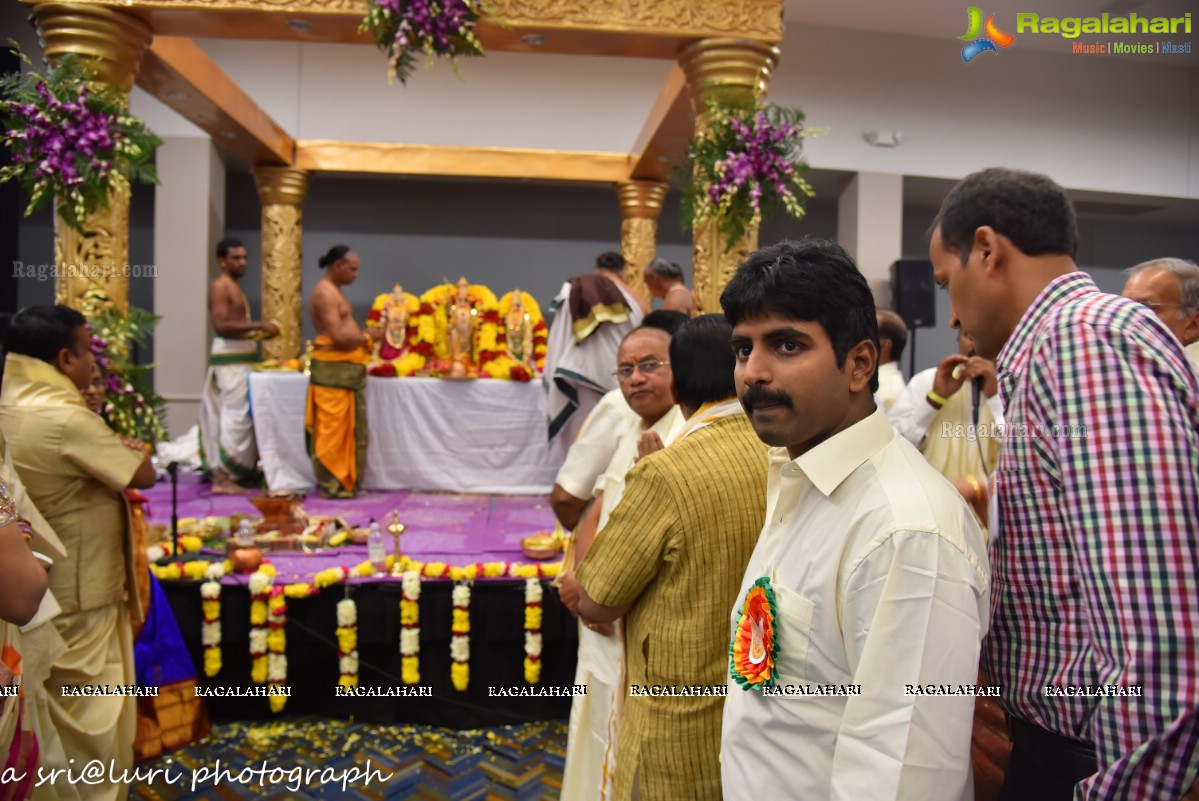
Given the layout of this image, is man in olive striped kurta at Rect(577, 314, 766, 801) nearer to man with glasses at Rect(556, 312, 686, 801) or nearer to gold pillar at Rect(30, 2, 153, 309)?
man with glasses at Rect(556, 312, 686, 801)

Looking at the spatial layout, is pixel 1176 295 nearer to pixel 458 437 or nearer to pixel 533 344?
pixel 458 437

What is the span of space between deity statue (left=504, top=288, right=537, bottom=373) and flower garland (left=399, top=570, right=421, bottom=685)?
3.73 m

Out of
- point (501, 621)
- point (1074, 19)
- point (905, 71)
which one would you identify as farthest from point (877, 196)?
point (501, 621)

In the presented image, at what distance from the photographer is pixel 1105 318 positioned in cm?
107

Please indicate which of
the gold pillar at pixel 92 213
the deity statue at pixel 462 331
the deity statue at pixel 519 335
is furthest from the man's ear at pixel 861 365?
the deity statue at pixel 519 335

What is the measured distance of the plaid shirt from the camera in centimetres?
96

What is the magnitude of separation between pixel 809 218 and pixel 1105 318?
10.2 metres

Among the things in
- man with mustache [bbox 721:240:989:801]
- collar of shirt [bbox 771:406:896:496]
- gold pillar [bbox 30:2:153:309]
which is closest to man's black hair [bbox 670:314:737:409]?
man with mustache [bbox 721:240:989:801]

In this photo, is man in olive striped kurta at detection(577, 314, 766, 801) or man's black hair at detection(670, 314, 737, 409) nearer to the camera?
man in olive striped kurta at detection(577, 314, 766, 801)

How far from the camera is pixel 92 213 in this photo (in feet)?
12.6

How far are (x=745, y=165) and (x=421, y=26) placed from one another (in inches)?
64.7

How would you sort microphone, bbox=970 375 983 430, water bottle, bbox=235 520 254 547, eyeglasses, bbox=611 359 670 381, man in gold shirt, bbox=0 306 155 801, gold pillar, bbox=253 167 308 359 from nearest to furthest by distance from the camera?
eyeglasses, bbox=611 359 670 381 → man in gold shirt, bbox=0 306 155 801 → microphone, bbox=970 375 983 430 → water bottle, bbox=235 520 254 547 → gold pillar, bbox=253 167 308 359

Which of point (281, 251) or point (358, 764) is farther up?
point (281, 251)

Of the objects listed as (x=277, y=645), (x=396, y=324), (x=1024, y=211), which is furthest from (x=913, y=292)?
(x=1024, y=211)
